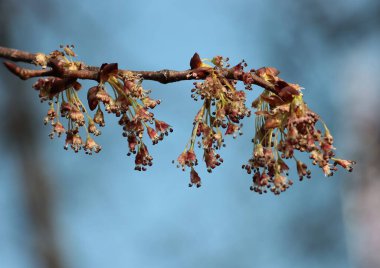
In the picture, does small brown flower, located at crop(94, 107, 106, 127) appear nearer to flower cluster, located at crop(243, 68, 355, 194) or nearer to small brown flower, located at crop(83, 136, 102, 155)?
small brown flower, located at crop(83, 136, 102, 155)

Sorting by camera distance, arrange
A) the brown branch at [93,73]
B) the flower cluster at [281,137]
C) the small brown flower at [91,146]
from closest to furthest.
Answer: the brown branch at [93,73]
the flower cluster at [281,137]
the small brown flower at [91,146]

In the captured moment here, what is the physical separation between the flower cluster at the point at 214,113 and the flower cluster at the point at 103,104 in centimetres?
14

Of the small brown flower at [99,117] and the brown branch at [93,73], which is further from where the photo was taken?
the small brown flower at [99,117]

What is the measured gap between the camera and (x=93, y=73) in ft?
7.19

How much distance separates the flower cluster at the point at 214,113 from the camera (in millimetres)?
2314

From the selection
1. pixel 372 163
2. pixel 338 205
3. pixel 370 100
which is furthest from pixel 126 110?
pixel 338 205

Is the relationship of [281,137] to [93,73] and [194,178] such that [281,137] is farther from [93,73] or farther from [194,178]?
[93,73]

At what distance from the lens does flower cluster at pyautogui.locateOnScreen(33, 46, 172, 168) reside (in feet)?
7.22

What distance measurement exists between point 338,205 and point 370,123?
3274 mm

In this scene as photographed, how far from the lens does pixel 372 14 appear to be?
8789 millimetres

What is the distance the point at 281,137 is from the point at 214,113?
25cm

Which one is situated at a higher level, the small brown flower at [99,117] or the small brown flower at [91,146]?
the small brown flower at [99,117]

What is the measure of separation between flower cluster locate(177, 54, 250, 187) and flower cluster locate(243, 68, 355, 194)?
83 millimetres

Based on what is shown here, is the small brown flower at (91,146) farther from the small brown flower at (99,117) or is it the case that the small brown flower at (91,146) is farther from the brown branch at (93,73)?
the brown branch at (93,73)
